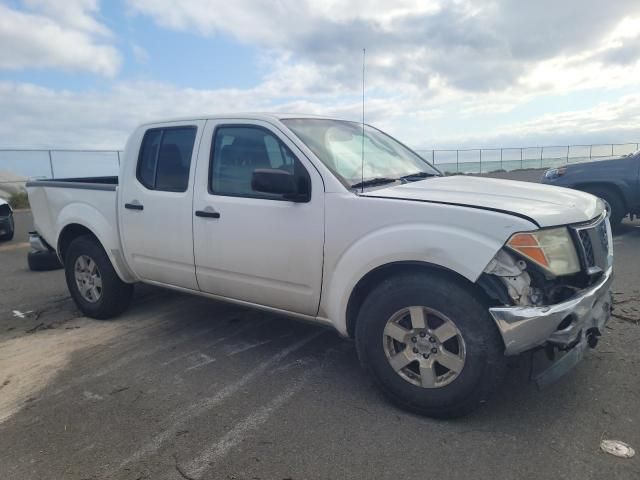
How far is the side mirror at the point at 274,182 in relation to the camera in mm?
3145

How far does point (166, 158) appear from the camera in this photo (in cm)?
429

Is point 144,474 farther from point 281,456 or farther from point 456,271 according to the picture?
point 456,271

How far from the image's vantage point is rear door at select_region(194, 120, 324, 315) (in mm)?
3334

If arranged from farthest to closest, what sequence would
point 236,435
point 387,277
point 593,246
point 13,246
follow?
1. point 13,246
2. point 387,277
3. point 593,246
4. point 236,435

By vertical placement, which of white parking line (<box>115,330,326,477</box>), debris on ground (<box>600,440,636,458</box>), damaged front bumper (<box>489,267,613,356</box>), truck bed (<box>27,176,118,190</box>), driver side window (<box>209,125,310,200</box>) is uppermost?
driver side window (<box>209,125,310,200</box>)

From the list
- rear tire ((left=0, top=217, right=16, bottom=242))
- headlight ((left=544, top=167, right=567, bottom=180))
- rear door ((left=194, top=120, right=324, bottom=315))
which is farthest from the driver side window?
rear tire ((left=0, top=217, right=16, bottom=242))

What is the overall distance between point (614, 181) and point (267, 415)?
24.0 feet

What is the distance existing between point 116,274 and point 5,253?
236 inches

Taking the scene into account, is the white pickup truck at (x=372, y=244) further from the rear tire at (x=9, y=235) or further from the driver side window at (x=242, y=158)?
the rear tire at (x=9, y=235)

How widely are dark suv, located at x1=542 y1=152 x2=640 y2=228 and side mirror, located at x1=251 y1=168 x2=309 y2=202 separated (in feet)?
21.7

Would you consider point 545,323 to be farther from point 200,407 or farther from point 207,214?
point 207,214

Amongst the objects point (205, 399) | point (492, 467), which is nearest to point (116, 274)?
point (205, 399)

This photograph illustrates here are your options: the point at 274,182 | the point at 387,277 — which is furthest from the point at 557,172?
the point at 274,182

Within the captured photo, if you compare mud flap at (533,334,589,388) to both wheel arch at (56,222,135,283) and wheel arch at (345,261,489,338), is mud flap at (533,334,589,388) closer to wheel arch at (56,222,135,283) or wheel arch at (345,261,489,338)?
wheel arch at (345,261,489,338)
